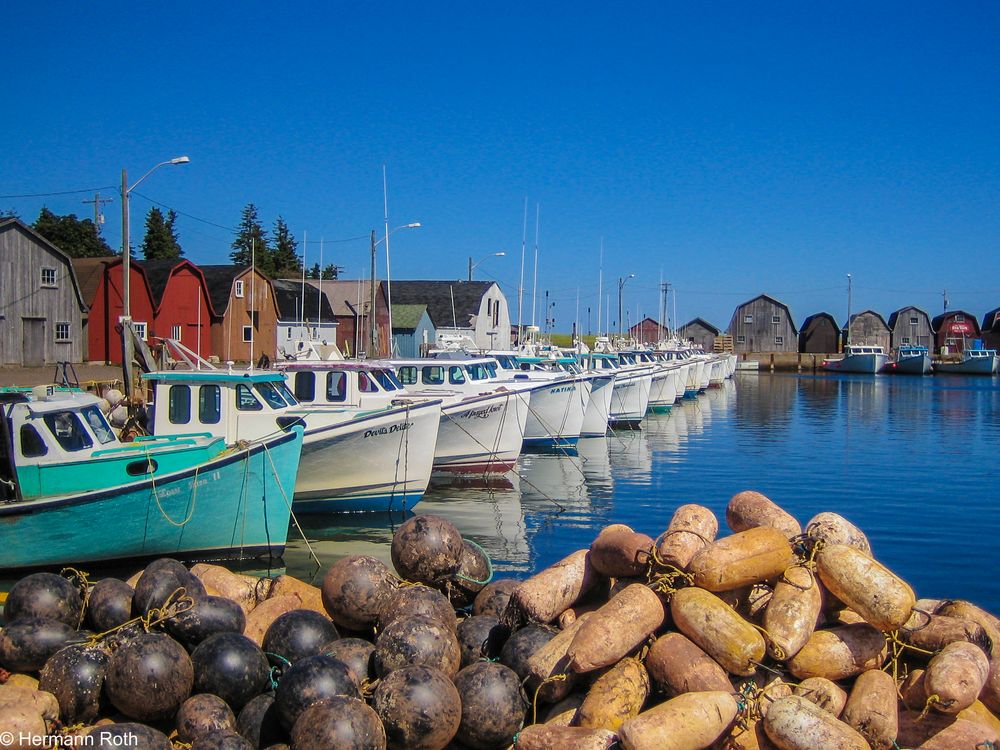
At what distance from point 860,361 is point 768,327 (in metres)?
15.3

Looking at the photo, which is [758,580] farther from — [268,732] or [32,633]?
[32,633]

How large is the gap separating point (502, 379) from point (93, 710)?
75.0 feet

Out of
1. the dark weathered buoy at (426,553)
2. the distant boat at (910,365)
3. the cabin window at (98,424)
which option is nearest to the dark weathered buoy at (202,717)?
the dark weathered buoy at (426,553)

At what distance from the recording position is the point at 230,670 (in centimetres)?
742

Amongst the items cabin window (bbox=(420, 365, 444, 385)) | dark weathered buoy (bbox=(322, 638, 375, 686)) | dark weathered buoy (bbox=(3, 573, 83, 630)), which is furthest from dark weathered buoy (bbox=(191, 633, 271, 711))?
cabin window (bbox=(420, 365, 444, 385))

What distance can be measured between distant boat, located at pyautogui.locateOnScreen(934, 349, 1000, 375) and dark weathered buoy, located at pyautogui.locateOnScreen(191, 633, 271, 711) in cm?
9649

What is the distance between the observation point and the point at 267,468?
559 inches

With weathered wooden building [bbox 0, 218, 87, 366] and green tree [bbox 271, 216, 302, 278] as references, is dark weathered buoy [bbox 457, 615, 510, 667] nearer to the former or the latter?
weathered wooden building [bbox 0, 218, 87, 366]

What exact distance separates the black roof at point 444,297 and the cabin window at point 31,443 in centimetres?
5271

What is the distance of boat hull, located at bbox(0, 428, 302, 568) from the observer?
1304 cm

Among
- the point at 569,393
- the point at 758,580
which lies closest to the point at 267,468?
the point at 758,580

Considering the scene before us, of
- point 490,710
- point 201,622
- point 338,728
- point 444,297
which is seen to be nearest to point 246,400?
point 201,622

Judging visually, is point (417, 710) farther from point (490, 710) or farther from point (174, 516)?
point (174, 516)

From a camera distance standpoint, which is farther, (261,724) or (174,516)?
(174,516)
